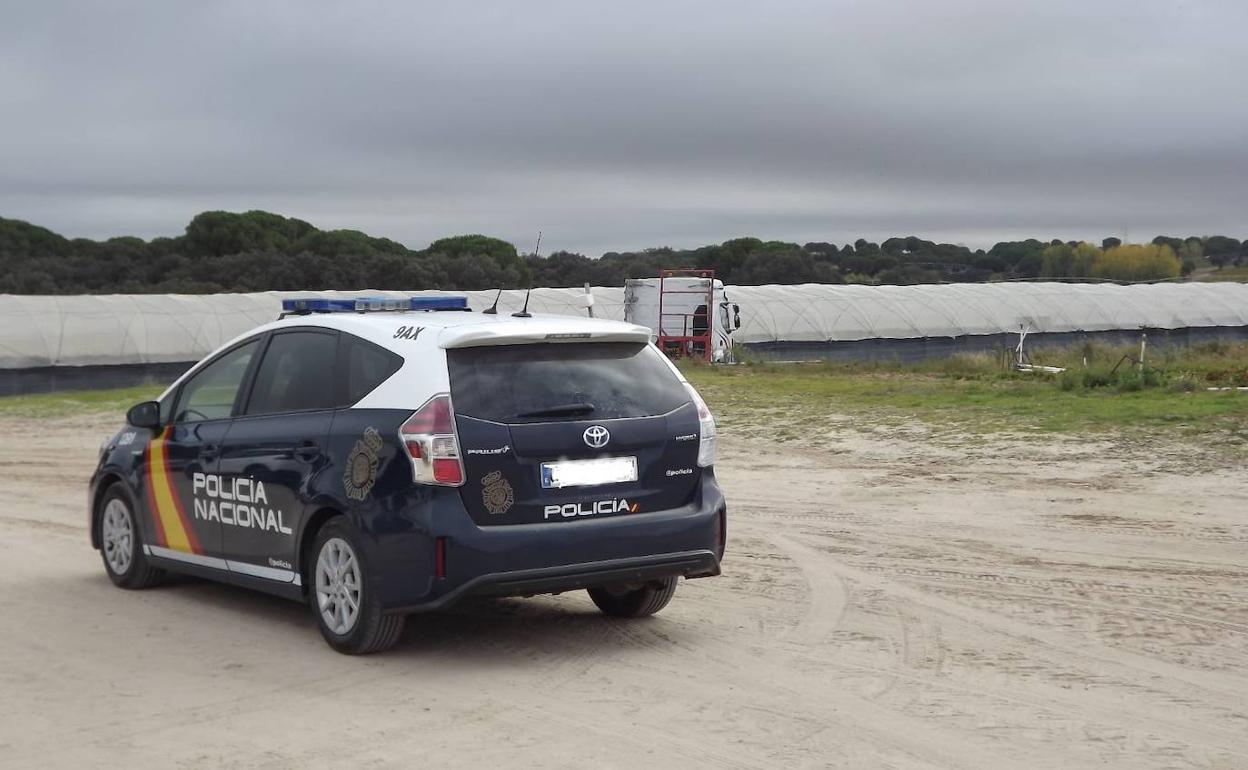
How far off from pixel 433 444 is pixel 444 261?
216 ft

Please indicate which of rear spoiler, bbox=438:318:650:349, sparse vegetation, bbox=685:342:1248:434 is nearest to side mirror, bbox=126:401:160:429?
rear spoiler, bbox=438:318:650:349

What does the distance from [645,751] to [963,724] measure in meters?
1.33

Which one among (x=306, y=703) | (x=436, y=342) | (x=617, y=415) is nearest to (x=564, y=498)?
(x=617, y=415)

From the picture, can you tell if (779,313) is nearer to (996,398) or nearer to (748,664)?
(996,398)

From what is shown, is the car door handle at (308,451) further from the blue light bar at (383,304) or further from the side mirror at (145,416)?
the side mirror at (145,416)

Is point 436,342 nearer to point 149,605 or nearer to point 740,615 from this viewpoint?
point 740,615

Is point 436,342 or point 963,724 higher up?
point 436,342

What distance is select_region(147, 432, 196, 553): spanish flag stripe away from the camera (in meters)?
9.16

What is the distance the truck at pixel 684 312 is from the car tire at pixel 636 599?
107 feet

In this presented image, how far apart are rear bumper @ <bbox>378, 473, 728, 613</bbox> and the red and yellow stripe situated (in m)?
2.33

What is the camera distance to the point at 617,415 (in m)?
7.62

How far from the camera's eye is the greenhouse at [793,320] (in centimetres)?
3791

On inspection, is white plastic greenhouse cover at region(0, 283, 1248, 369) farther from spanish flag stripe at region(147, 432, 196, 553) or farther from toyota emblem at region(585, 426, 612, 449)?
toyota emblem at region(585, 426, 612, 449)

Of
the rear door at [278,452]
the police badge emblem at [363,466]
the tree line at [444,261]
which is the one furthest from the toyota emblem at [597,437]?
the tree line at [444,261]
